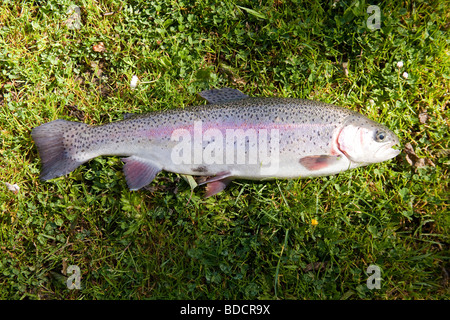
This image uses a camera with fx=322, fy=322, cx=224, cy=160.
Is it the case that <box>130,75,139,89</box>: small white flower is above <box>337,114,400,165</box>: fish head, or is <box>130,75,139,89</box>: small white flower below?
above

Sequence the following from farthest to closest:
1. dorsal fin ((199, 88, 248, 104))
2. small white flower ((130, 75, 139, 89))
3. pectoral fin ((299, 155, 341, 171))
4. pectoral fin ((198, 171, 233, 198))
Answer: small white flower ((130, 75, 139, 89)) < dorsal fin ((199, 88, 248, 104)) < pectoral fin ((198, 171, 233, 198)) < pectoral fin ((299, 155, 341, 171))

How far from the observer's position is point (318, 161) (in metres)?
2.83

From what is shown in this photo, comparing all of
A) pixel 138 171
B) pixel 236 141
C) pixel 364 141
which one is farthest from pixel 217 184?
pixel 364 141

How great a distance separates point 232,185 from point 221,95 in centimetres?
88

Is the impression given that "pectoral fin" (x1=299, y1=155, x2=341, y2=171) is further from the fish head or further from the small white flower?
the small white flower

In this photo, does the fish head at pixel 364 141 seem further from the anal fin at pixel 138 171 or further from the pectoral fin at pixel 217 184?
the anal fin at pixel 138 171

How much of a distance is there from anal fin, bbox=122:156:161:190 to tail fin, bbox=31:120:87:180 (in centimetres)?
47

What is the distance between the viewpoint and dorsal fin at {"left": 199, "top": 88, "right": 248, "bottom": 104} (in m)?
3.08

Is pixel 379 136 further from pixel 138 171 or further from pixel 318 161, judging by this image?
pixel 138 171

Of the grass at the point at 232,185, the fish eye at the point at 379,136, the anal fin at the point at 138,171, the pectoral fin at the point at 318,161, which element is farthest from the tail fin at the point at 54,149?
the fish eye at the point at 379,136

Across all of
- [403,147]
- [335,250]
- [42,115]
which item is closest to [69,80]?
[42,115]

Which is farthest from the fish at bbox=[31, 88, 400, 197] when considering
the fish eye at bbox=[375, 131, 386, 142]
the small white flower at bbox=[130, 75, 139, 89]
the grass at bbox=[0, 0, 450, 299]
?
the small white flower at bbox=[130, 75, 139, 89]

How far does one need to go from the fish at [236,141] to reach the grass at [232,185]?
0.22 meters

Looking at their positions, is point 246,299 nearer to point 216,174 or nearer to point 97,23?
point 216,174
